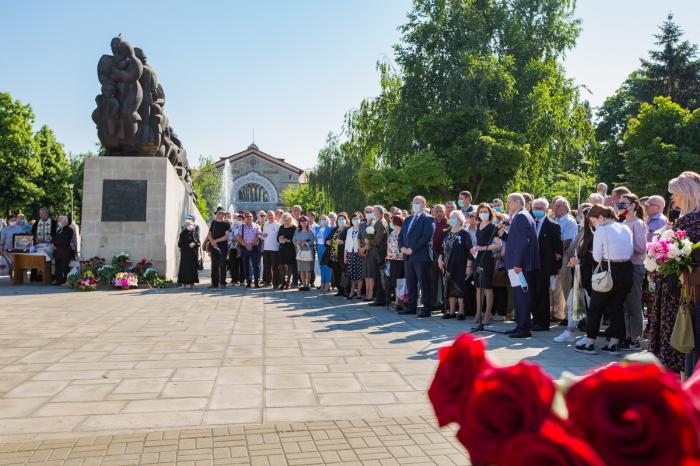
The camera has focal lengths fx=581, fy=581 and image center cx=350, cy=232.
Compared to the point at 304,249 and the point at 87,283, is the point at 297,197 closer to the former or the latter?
the point at 304,249

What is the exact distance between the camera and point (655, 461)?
3.37ft

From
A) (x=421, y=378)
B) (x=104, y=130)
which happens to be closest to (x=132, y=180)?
(x=104, y=130)

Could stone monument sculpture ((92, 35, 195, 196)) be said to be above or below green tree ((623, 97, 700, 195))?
below

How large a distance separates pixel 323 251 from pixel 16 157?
34.6 meters

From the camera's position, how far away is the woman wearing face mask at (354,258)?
13.1m

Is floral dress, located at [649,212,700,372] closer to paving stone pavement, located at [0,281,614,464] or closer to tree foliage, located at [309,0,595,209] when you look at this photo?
paving stone pavement, located at [0,281,614,464]

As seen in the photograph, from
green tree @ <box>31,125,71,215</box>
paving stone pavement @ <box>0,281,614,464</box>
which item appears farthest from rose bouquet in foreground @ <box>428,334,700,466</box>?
green tree @ <box>31,125,71,215</box>

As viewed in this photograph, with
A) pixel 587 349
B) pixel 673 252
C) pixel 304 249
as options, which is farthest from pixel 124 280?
pixel 673 252

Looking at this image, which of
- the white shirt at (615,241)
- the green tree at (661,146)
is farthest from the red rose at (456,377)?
the green tree at (661,146)

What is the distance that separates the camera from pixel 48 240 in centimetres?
1611

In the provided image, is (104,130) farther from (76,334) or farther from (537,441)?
(537,441)

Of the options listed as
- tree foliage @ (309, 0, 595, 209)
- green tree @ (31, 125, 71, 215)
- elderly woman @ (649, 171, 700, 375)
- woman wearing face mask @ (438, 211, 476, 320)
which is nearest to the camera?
elderly woman @ (649, 171, 700, 375)

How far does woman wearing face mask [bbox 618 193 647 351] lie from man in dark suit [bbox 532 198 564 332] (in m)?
1.55

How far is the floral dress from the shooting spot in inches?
220
